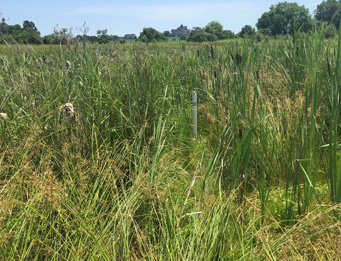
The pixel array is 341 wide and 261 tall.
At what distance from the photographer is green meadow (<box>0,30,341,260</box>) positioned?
1.25 m

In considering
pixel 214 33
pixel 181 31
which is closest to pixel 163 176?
pixel 214 33

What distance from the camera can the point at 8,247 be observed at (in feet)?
4.03

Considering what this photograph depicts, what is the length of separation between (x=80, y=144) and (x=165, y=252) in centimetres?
103

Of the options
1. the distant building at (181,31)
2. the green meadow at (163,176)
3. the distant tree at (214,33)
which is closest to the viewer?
the green meadow at (163,176)

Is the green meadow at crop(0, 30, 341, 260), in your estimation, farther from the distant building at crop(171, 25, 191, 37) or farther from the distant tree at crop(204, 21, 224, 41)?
the distant building at crop(171, 25, 191, 37)

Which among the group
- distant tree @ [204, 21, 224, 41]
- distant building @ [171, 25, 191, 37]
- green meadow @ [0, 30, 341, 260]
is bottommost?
green meadow @ [0, 30, 341, 260]

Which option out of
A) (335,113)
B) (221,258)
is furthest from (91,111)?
(335,113)

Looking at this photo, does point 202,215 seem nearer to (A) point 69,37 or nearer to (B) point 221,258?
(B) point 221,258

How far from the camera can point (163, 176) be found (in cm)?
180

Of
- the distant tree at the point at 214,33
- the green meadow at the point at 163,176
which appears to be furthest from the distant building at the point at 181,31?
the green meadow at the point at 163,176

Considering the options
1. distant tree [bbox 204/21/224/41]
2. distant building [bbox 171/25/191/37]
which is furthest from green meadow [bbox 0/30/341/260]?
distant building [bbox 171/25/191/37]

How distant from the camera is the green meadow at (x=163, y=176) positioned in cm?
125

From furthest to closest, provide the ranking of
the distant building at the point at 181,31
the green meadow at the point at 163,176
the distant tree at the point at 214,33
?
the distant building at the point at 181,31
the distant tree at the point at 214,33
the green meadow at the point at 163,176

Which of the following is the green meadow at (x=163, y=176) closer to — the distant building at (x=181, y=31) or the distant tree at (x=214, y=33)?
the distant tree at (x=214, y=33)
